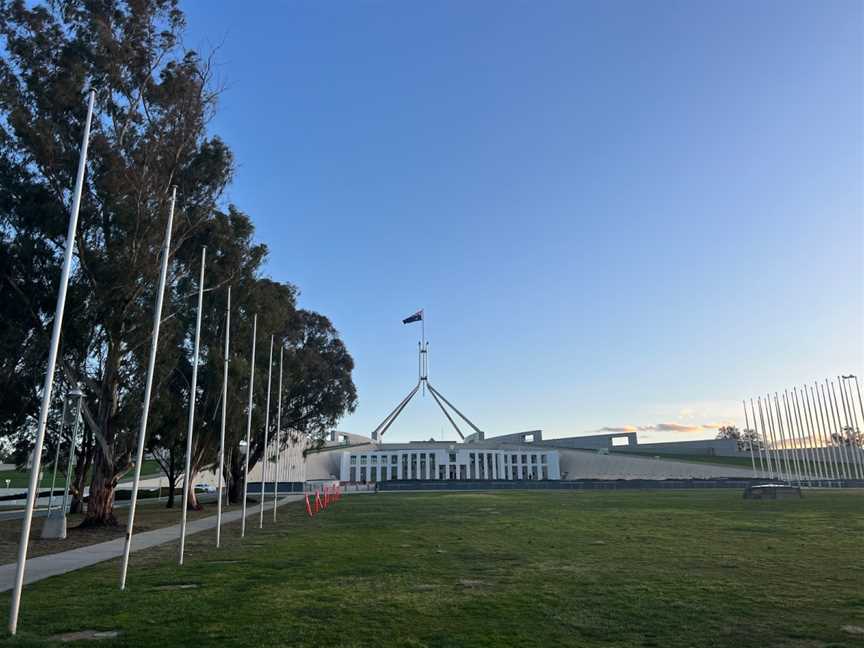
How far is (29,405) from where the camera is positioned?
2530 cm

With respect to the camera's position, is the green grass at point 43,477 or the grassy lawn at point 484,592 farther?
the green grass at point 43,477

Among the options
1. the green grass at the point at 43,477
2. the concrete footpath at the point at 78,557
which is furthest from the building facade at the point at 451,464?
the concrete footpath at the point at 78,557

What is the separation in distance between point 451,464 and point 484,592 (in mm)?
81087

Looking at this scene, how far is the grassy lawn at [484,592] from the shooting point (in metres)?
6.62

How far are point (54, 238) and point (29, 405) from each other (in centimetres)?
845

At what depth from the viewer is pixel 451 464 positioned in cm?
8838

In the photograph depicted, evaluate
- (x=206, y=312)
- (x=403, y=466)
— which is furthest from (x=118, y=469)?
(x=403, y=466)

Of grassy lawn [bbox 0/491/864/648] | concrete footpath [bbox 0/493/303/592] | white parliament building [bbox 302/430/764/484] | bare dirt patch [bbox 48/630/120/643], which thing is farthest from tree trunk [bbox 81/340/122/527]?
white parliament building [bbox 302/430/764/484]

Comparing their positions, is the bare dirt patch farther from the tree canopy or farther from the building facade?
the building facade

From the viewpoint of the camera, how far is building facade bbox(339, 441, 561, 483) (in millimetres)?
88125

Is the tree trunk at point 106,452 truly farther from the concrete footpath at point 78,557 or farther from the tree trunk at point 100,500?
the concrete footpath at point 78,557

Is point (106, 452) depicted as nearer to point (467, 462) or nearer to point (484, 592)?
point (484, 592)

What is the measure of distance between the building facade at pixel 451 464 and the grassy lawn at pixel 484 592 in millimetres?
72560

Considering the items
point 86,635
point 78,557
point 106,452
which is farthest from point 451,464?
point 86,635
